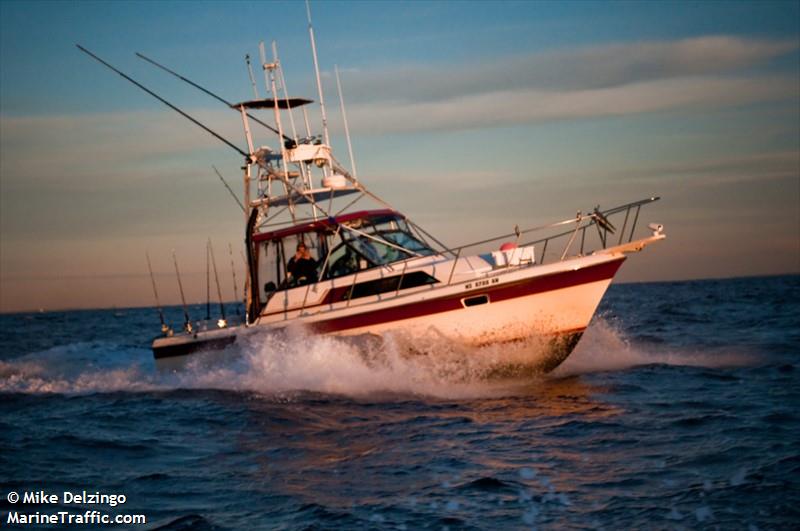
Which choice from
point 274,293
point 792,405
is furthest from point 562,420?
point 274,293

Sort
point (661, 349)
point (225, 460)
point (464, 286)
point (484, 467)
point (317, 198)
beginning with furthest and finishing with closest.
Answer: point (661, 349), point (317, 198), point (464, 286), point (225, 460), point (484, 467)

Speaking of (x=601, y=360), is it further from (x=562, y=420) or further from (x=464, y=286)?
(x=562, y=420)

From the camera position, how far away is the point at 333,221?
14.6 meters

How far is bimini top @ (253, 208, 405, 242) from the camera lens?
1466 centimetres

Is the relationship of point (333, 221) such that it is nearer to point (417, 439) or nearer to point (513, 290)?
point (513, 290)

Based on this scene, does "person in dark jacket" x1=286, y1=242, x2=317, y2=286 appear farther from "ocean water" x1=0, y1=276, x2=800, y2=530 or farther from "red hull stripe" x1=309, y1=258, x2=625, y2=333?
"red hull stripe" x1=309, y1=258, x2=625, y2=333

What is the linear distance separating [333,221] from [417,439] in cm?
576

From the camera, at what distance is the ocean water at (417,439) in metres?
7.00

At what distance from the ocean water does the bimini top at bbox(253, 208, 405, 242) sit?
6.51 ft

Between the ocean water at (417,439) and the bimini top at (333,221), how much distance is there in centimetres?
198

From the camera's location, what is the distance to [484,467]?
27.3 ft

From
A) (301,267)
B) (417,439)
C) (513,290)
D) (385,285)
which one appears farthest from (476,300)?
(417,439)

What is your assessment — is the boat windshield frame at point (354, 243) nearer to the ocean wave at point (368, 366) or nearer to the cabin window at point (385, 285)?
the cabin window at point (385, 285)

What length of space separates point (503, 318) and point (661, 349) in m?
7.09
